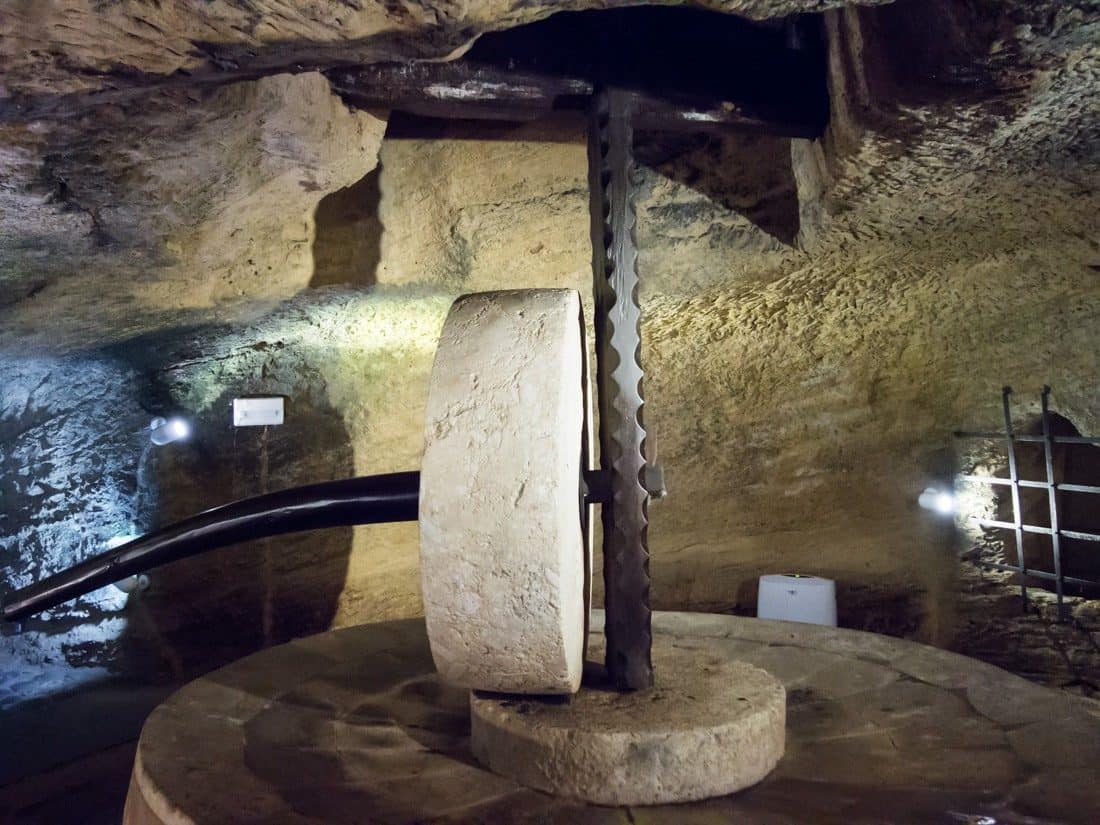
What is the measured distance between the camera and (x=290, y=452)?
4.17 metres

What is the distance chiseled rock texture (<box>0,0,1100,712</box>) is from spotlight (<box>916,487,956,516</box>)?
8 cm

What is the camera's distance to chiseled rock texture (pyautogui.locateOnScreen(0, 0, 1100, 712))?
2062mm

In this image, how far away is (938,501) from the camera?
4.83 m

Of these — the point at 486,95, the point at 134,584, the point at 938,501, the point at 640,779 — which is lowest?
the point at 640,779

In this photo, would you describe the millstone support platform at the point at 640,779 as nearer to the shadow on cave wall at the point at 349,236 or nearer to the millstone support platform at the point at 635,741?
the millstone support platform at the point at 635,741

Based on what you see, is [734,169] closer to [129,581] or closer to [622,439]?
[622,439]

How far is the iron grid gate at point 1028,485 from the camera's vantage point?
4.27m

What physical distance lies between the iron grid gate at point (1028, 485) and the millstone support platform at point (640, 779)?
5.76 feet

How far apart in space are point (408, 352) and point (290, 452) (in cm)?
74

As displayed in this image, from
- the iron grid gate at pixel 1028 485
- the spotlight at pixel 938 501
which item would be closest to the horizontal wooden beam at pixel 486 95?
the iron grid gate at pixel 1028 485

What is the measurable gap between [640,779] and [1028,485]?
337 centimetres

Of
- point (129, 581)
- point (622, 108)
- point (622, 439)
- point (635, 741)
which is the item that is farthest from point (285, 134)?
point (129, 581)

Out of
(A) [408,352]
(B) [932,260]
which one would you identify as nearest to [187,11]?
(A) [408,352]

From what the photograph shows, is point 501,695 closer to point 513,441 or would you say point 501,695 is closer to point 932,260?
point 513,441
